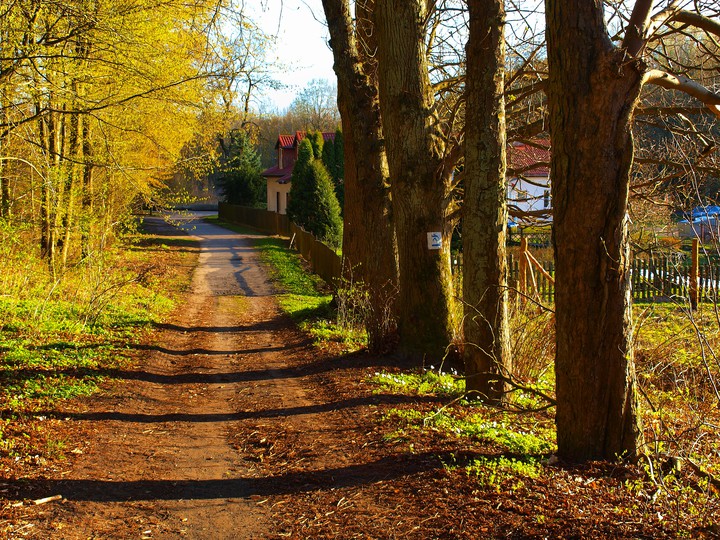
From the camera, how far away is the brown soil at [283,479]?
4.27 m

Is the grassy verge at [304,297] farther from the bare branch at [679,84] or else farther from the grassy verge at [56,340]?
the bare branch at [679,84]

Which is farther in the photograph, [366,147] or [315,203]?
[315,203]

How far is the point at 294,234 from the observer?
32.3 m

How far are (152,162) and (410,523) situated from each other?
22.6 meters

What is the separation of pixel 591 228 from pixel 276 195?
50255 mm

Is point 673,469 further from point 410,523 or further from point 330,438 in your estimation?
point 330,438

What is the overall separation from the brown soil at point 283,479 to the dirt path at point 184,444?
0.02 meters

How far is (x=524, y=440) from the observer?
583 cm

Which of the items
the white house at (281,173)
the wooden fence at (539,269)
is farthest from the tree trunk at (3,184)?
the white house at (281,173)

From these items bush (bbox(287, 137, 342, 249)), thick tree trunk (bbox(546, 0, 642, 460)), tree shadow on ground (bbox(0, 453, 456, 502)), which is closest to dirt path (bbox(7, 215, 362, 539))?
tree shadow on ground (bbox(0, 453, 456, 502))

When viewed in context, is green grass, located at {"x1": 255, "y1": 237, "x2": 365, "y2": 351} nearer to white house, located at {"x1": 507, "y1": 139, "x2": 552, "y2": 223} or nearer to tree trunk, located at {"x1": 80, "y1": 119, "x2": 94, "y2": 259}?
white house, located at {"x1": 507, "y1": 139, "x2": 552, "y2": 223}

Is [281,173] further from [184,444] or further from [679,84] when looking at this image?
[679,84]

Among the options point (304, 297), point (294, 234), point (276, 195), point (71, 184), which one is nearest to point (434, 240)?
point (71, 184)

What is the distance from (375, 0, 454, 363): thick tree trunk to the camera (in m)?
8.62
